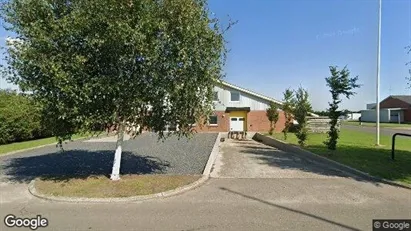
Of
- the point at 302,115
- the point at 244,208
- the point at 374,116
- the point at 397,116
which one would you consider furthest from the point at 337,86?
the point at 374,116

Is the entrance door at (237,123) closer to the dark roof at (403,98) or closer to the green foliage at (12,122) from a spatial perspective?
the green foliage at (12,122)

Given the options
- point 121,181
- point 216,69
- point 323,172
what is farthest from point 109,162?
point 323,172

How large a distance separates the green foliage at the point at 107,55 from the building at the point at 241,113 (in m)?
22.8

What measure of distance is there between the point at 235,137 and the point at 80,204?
20436 millimetres

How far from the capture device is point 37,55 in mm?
6895

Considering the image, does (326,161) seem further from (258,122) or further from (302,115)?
(258,122)

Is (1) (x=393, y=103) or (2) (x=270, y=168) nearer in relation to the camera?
(2) (x=270, y=168)

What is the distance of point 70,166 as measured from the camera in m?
11.1

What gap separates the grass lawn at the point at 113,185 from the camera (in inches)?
285

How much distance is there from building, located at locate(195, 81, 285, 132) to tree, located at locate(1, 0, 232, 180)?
895 inches

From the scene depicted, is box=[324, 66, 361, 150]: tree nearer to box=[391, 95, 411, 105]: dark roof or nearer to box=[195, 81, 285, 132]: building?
box=[195, 81, 285, 132]: building

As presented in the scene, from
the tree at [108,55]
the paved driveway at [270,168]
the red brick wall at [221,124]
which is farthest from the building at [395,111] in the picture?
the tree at [108,55]

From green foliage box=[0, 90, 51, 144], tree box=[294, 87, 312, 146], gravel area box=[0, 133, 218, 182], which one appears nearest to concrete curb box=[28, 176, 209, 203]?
gravel area box=[0, 133, 218, 182]

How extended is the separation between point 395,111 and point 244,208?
207ft
